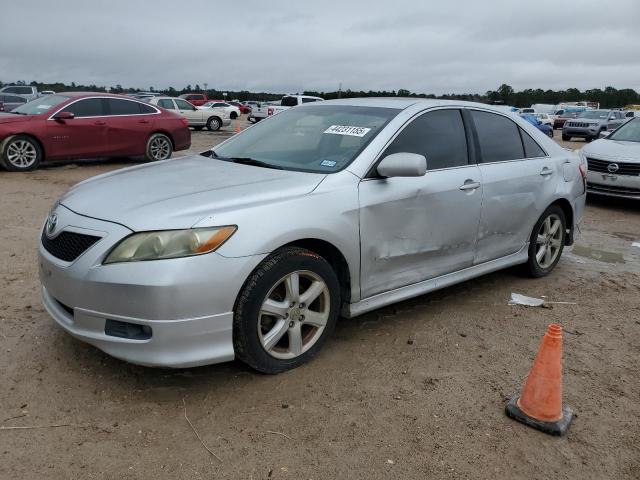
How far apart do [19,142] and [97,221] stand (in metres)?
8.61

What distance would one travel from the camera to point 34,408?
2809mm

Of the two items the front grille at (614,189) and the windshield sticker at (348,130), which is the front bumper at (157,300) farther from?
the front grille at (614,189)

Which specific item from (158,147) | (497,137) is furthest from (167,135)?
(497,137)

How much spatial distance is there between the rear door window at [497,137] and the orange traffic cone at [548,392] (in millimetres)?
1913

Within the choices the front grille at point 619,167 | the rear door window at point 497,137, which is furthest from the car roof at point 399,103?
the front grille at point 619,167

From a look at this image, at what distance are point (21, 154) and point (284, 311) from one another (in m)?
9.13

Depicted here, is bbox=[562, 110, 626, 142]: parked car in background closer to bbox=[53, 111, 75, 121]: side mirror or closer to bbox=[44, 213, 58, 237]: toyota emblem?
bbox=[53, 111, 75, 121]: side mirror

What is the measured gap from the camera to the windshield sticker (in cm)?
374

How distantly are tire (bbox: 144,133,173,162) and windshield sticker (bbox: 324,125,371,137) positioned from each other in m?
8.77

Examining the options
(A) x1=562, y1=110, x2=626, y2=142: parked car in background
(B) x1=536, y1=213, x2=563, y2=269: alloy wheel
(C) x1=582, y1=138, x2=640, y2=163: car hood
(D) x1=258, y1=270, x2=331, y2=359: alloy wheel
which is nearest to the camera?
(D) x1=258, y1=270, x2=331, y2=359: alloy wheel

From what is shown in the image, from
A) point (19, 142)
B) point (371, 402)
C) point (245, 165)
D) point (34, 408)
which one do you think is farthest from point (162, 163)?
point (19, 142)

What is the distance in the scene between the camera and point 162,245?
273 centimetres

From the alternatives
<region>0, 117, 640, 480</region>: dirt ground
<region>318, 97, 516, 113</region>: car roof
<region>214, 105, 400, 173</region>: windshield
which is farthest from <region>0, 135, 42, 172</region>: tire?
<region>318, 97, 516, 113</region>: car roof

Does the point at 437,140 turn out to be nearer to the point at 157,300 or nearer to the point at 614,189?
the point at 157,300
